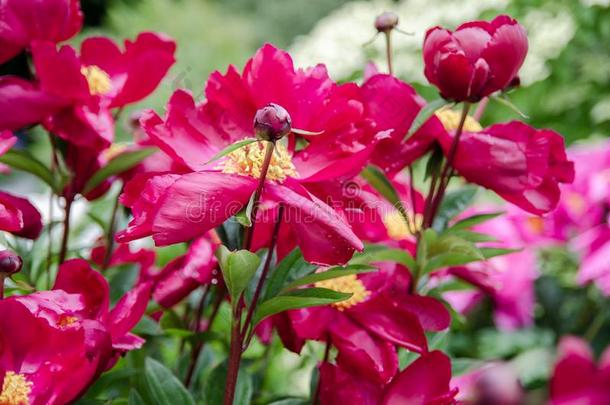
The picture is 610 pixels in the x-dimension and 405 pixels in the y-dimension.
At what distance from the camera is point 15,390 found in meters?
0.44

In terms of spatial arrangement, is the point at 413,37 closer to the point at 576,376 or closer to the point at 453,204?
the point at 453,204

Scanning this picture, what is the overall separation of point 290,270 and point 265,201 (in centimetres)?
5

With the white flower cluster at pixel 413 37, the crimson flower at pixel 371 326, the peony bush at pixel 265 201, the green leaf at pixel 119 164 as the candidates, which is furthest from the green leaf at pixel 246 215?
the white flower cluster at pixel 413 37

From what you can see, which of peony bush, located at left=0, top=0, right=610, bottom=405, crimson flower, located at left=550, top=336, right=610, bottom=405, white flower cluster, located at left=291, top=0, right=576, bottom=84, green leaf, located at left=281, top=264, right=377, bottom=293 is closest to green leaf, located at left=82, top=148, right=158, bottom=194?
peony bush, located at left=0, top=0, right=610, bottom=405

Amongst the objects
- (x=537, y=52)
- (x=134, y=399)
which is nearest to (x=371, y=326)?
(x=134, y=399)

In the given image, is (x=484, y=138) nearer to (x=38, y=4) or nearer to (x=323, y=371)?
(x=323, y=371)

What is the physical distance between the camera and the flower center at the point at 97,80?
62 cm

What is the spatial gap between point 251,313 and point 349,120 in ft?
0.42

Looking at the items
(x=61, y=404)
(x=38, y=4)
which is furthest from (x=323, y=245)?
(x=38, y=4)

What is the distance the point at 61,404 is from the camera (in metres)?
0.45

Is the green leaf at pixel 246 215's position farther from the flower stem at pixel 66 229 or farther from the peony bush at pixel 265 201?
the flower stem at pixel 66 229

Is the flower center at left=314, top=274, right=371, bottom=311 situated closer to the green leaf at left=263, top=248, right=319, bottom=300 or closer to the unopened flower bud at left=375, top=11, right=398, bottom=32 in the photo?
the green leaf at left=263, top=248, right=319, bottom=300

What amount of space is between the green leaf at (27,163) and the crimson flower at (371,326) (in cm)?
24

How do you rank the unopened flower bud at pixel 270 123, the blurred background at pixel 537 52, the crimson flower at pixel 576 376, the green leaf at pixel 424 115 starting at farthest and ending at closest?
the blurred background at pixel 537 52
the green leaf at pixel 424 115
the unopened flower bud at pixel 270 123
the crimson flower at pixel 576 376
